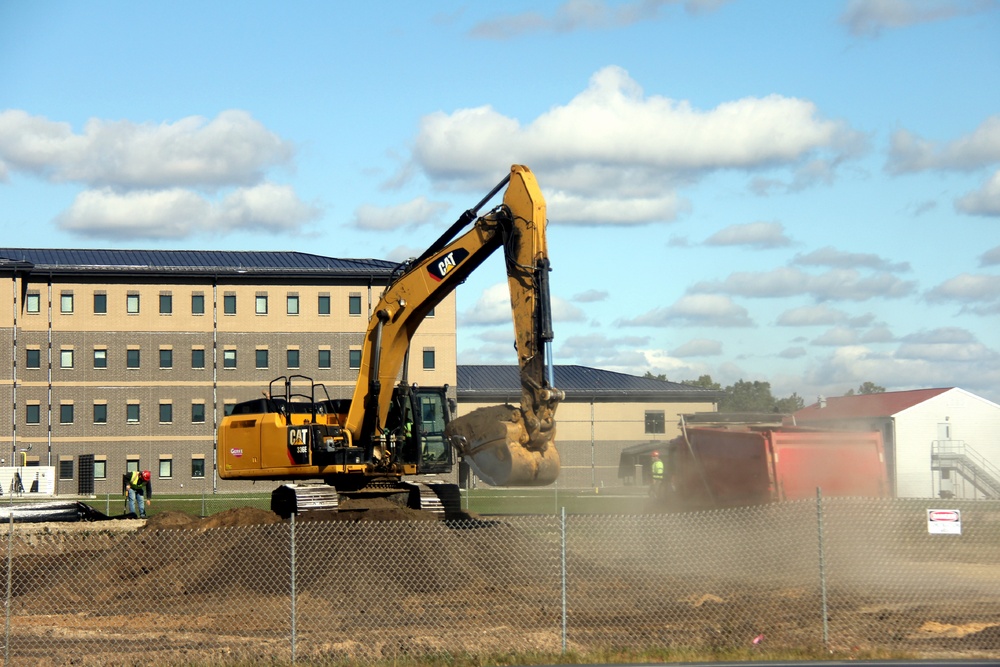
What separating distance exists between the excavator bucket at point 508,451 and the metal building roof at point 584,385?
5428 cm

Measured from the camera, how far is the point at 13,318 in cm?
6569

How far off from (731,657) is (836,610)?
338 centimetres

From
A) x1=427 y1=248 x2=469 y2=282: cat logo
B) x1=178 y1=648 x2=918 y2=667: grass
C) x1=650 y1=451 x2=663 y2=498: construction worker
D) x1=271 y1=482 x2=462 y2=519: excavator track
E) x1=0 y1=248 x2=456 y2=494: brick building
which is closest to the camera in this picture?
x1=178 y1=648 x2=918 y2=667: grass

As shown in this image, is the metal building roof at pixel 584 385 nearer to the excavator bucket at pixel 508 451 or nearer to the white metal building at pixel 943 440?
the white metal building at pixel 943 440

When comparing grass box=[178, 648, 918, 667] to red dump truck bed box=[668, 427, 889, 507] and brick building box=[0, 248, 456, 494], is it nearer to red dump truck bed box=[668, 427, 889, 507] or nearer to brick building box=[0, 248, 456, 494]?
red dump truck bed box=[668, 427, 889, 507]

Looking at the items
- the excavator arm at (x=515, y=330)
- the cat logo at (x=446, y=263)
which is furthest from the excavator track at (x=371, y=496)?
the cat logo at (x=446, y=263)

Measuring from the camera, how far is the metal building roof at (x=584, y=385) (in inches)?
2955

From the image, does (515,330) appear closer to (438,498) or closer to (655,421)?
(438,498)

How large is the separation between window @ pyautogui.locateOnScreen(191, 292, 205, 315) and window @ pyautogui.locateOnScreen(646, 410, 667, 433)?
94.4ft

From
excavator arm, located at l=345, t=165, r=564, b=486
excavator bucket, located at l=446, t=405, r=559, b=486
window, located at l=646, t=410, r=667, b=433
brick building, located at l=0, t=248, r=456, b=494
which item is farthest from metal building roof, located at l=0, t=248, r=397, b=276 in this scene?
excavator bucket, located at l=446, t=405, r=559, b=486

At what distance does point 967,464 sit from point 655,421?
71.4 ft

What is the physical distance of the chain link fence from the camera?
1452 cm

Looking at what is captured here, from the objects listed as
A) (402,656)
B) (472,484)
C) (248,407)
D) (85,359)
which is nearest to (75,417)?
(85,359)

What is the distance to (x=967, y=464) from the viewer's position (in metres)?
57.2
